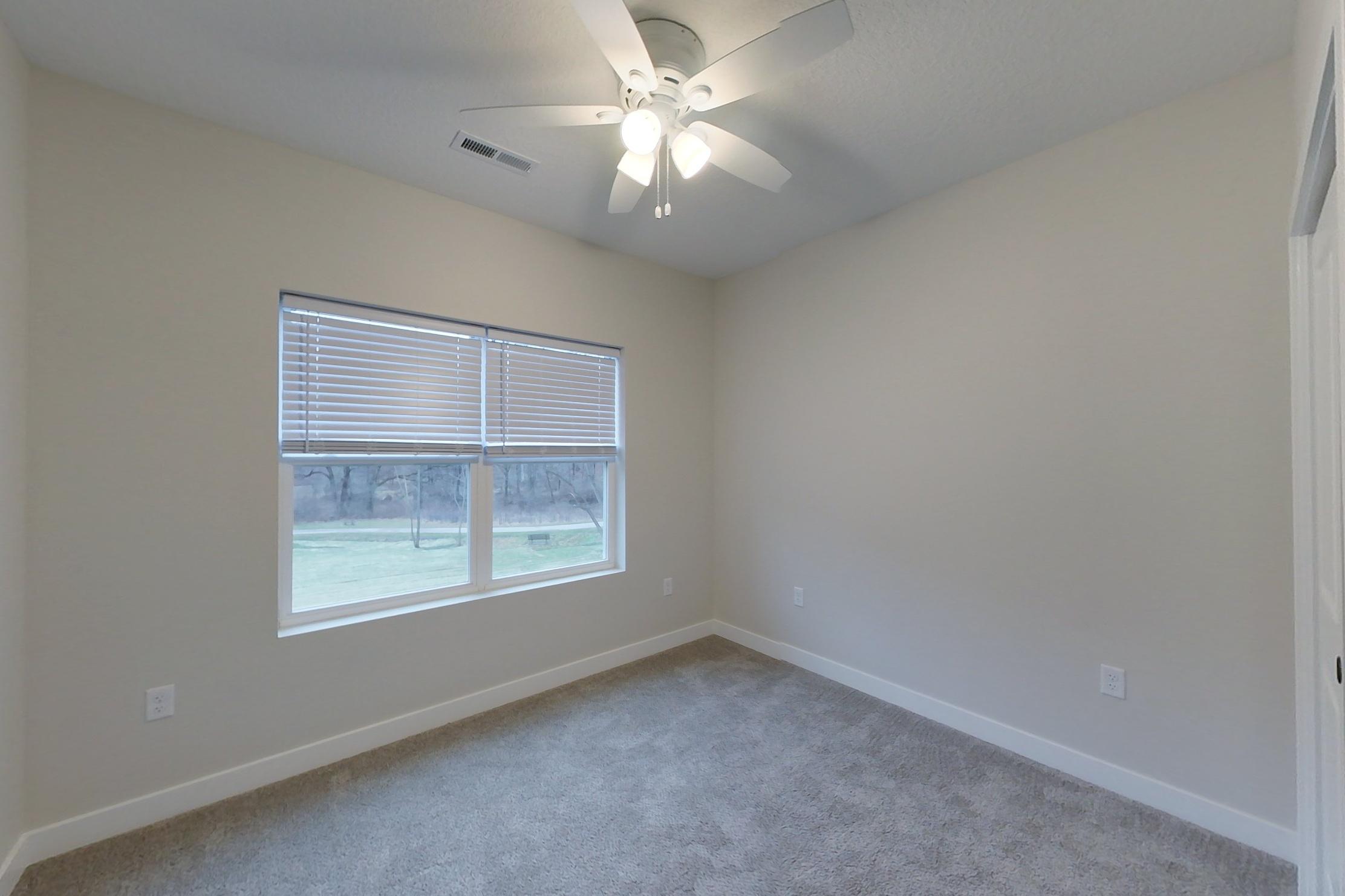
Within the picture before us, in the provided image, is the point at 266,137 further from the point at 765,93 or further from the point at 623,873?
the point at 623,873

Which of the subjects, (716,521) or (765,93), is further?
(716,521)

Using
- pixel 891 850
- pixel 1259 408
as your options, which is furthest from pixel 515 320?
pixel 1259 408

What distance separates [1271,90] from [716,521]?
3183 mm

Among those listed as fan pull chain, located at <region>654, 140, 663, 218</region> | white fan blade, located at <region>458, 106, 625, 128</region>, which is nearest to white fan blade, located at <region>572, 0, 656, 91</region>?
white fan blade, located at <region>458, 106, 625, 128</region>

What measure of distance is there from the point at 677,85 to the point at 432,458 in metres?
1.97

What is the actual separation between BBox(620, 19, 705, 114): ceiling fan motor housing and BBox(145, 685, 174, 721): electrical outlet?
265 cm

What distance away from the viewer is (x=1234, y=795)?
6.01ft

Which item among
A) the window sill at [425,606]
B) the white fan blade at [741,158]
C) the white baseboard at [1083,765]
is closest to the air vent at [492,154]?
the white fan blade at [741,158]

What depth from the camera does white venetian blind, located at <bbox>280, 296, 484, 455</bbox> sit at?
2309mm

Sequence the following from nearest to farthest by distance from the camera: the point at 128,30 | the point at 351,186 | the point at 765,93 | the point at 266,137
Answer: the point at 128,30
the point at 765,93
the point at 266,137
the point at 351,186

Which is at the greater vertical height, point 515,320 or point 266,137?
point 266,137

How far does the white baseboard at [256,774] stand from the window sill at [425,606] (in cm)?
47

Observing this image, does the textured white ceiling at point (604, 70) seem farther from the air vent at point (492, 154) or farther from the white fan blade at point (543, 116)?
the white fan blade at point (543, 116)

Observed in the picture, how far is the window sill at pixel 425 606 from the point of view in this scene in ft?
7.56
